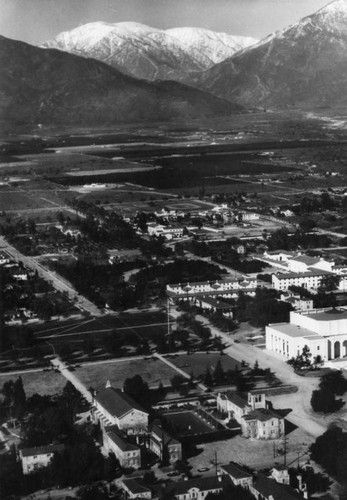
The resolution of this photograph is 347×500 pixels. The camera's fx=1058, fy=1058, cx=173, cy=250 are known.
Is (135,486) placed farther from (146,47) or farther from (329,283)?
(146,47)

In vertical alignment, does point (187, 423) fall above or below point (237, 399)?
below

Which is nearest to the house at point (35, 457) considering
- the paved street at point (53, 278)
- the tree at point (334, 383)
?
the tree at point (334, 383)

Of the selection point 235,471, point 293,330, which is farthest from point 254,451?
point 293,330

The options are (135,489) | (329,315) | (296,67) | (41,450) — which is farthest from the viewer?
(296,67)

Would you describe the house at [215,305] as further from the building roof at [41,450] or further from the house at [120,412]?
the building roof at [41,450]

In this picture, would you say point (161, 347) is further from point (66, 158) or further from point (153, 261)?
point (66, 158)

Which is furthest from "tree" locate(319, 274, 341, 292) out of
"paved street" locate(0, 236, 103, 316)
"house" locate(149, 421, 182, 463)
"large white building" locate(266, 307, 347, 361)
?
"house" locate(149, 421, 182, 463)
